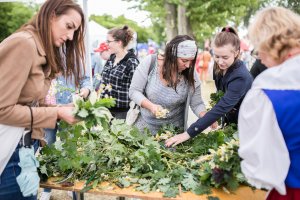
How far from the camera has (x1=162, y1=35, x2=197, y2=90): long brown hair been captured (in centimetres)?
241

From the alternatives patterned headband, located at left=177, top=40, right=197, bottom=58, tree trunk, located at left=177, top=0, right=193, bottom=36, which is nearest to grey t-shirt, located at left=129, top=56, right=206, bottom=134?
patterned headband, located at left=177, top=40, right=197, bottom=58

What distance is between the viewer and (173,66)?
245 cm

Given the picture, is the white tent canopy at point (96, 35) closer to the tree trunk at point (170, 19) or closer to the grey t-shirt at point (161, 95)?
the tree trunk at point (170, 19)

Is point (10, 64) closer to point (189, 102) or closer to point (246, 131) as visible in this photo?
point (246, 131)

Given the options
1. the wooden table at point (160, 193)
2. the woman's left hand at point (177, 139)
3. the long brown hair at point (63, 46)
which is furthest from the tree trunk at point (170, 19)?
the wooden table at point (160, 193)

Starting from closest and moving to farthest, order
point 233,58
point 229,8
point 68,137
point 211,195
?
point 211,195 → point 68,137 → point 233,58 → point 229,8

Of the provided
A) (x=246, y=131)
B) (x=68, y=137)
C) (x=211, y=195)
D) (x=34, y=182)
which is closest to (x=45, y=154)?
(x=68, y=137)

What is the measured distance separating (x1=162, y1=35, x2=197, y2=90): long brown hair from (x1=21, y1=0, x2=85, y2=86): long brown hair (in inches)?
28.2

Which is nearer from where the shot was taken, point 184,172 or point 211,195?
point 211,195

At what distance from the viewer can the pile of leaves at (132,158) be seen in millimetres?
1729

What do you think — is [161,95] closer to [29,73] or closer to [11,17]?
[29,73]

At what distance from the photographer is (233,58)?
222cm

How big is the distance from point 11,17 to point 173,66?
2481 centimetres

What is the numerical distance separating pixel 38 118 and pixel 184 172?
0.85 meters
